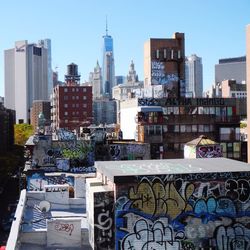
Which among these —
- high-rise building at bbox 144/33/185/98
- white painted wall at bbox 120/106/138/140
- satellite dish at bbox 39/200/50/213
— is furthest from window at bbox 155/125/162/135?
satellite dish at bbox 39/200/50/213

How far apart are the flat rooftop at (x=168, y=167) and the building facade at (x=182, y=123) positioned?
61460 mm

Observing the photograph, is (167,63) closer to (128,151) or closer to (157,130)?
(157,130)

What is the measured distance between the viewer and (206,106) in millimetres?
95125

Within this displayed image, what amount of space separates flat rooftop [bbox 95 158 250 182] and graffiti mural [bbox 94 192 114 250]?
0.90 m

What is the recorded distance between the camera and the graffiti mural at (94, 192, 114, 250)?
23.5 metres

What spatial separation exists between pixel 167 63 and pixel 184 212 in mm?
91706

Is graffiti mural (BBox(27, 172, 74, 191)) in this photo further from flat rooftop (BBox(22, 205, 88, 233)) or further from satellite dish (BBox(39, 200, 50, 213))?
satellite dish (BBox(39, 200, 50, 213))

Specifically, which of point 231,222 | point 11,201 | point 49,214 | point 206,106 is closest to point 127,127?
point 206,106

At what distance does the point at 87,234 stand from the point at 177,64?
89084 millimetres

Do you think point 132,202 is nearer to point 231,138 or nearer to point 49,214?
point 49,214

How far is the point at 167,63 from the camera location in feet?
373

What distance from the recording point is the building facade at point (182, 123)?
90.9 meters

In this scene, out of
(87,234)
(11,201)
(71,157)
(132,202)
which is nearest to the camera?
(132,202)

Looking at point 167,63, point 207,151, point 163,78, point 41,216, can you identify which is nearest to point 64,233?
point 41,216
